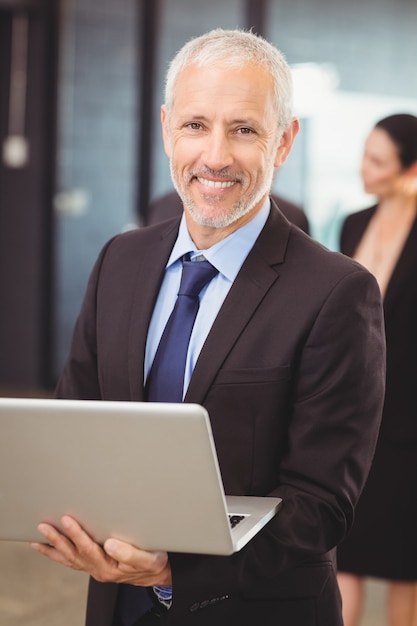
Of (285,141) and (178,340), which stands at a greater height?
(285,141)

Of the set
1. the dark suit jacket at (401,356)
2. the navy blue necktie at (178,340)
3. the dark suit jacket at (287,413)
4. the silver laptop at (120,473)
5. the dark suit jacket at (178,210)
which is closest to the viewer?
the silver laptop at (120,473)

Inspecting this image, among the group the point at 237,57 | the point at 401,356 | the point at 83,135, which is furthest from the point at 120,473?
the point at 83,135

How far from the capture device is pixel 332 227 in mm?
5703

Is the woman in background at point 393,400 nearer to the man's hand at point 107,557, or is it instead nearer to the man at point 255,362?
the man at point 255,362

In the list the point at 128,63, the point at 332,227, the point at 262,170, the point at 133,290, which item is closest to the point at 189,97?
the point at 262,170

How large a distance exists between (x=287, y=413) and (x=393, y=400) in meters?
1.54

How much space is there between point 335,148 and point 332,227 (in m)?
0.45

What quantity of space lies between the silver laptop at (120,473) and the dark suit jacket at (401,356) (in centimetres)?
172

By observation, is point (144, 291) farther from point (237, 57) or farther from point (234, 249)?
point (237, 57)

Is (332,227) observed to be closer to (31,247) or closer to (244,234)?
(31,247)

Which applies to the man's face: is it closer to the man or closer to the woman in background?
the man

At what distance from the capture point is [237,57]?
1.55 metres

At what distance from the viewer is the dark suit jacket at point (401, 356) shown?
3023 mm

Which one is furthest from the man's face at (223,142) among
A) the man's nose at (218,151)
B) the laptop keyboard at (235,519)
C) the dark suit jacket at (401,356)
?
the dark suit jacket at (401,356)
